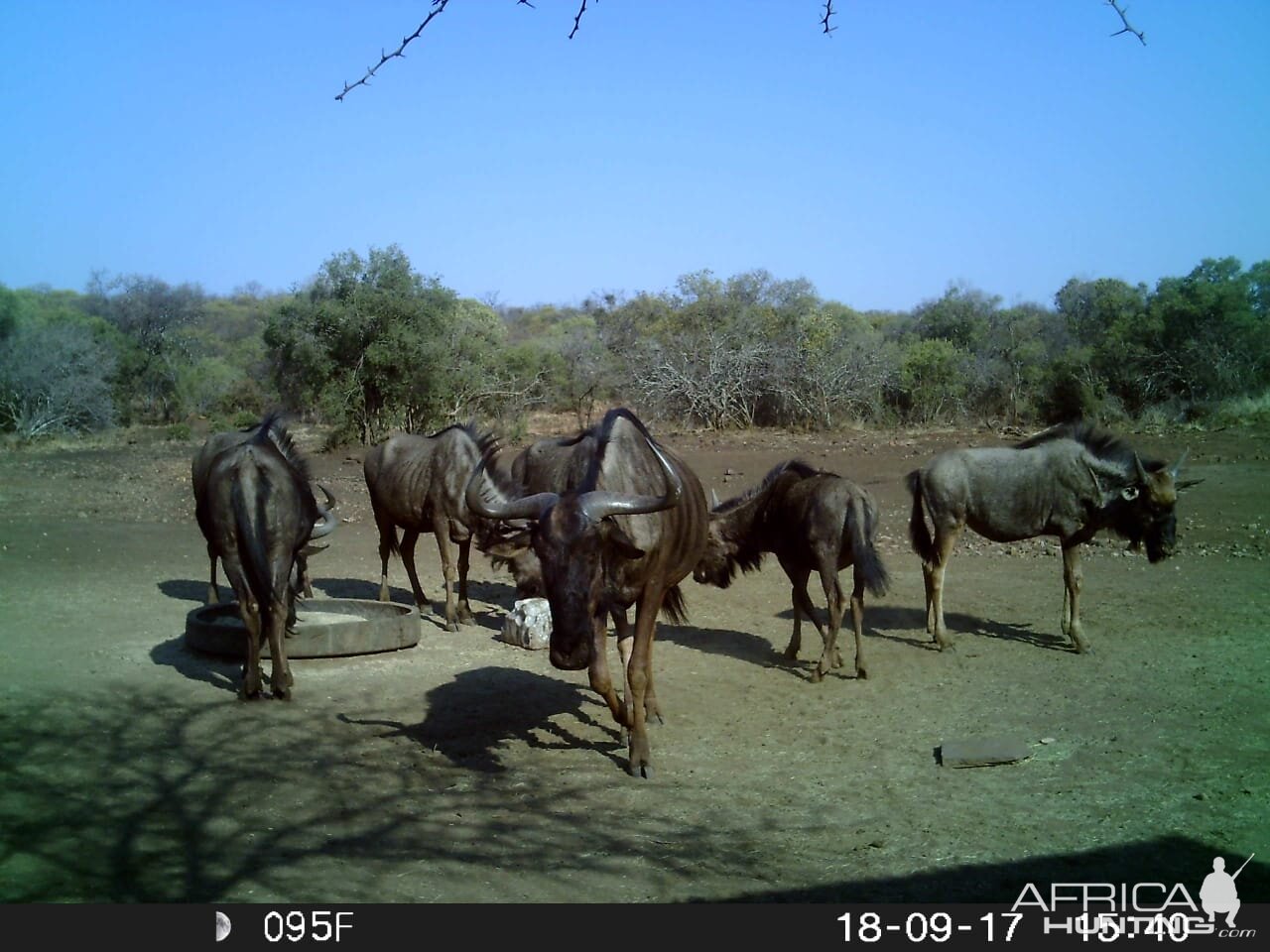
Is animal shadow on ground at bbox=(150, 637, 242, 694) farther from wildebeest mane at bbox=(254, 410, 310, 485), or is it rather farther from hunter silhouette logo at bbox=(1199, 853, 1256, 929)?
hunter silhouette logo at bbox=(1199, 853, 1256, 929)

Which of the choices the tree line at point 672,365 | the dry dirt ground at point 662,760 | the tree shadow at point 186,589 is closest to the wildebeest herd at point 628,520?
the dry dirt ground at point 662,760

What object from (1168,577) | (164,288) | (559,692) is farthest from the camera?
(164,288)

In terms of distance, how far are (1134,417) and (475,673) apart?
22532mm

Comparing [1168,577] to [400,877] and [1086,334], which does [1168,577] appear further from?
[1086,334]

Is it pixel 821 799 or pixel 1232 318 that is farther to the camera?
pixel 1232 318

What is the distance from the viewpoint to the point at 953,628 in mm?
11602

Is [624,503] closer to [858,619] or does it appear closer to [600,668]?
[600,668]

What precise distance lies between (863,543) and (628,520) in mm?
3411

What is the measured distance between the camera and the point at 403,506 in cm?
1220

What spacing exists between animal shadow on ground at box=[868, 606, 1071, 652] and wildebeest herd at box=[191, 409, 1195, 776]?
24cm

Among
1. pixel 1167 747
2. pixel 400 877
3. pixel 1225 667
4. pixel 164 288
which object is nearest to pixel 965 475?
pixel 1225 667

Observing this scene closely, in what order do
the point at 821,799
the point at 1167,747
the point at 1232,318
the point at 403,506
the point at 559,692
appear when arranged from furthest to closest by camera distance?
the point at 1232,318 < the point at 403,506 < the point at 559,692 < the point at 1167,747 < the point at 821,799

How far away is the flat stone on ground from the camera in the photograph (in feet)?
23.6

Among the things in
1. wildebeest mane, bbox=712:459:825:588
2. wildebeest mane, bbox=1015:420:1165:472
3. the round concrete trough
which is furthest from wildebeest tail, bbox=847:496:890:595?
the round concrete trough
